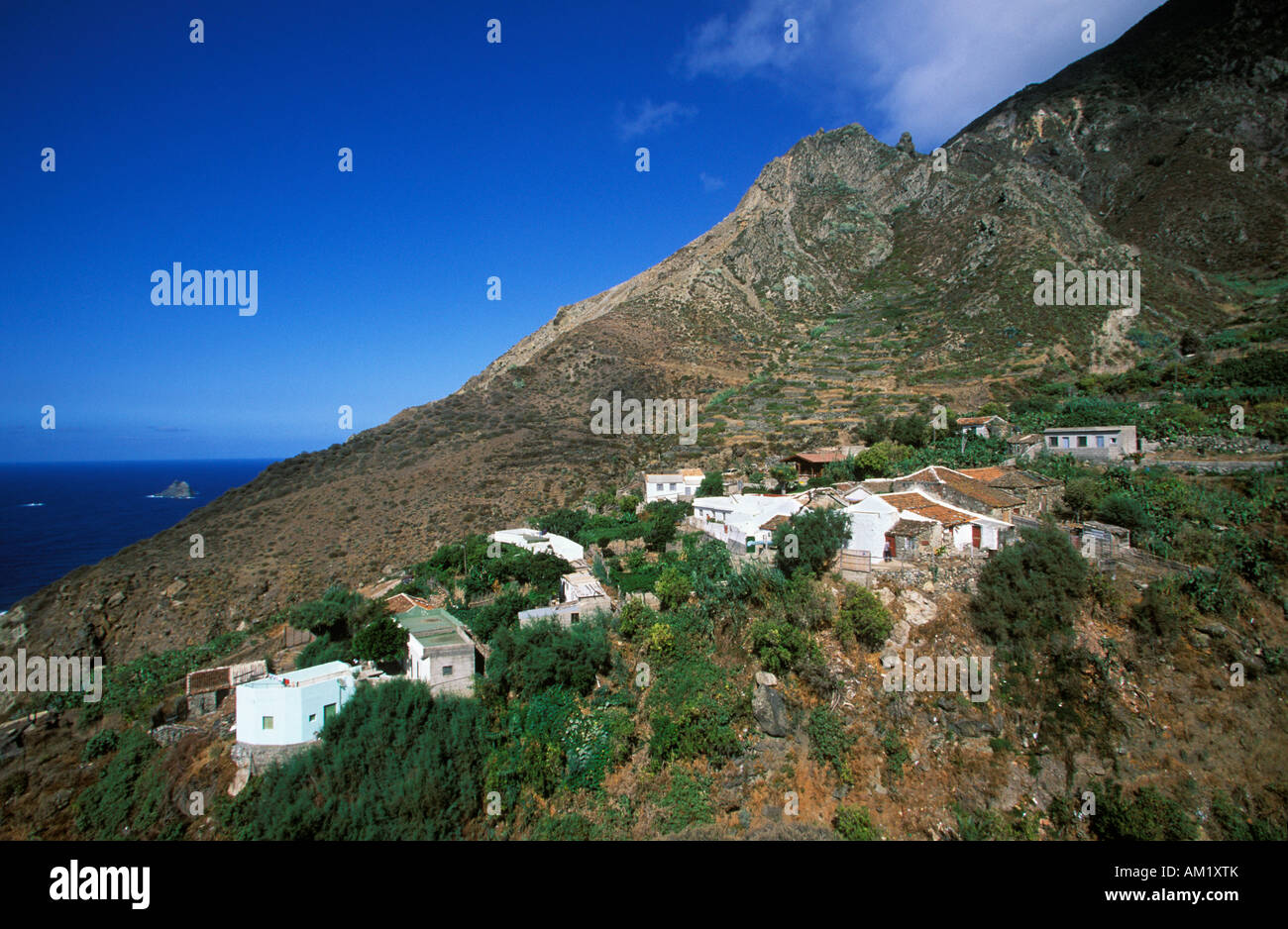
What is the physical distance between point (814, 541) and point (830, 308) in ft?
158

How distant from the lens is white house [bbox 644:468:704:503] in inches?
988

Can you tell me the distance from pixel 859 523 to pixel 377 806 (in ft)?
41.8

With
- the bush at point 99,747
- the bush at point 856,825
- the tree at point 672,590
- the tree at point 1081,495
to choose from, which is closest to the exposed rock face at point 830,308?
the bush at point 99,747

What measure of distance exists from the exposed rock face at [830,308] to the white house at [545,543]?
608cm

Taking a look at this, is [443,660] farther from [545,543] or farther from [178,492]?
[178,492]

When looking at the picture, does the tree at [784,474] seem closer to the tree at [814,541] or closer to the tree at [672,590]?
the tree at [814,541]

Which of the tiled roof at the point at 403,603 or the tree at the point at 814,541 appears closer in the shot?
the tree at the point at 814,541

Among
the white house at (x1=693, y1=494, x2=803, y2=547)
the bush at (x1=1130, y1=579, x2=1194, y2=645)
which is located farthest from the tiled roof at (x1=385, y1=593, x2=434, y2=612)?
the bush at (x1=1130, y1=579, x2=1194, y2=645)

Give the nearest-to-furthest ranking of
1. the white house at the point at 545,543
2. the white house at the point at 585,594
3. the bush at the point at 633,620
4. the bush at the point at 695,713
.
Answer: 1. the bush at the point at 695,713
2. the bush at the point at 633,620
3. the white house at the point at 585,594
4. the white house at the point at 545,543

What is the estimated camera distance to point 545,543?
68.8 ft

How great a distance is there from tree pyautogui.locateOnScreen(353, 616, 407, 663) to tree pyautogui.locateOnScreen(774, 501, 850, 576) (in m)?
9.86

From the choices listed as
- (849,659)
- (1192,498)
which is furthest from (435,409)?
(1192,498)

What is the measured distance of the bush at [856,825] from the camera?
987 cm
